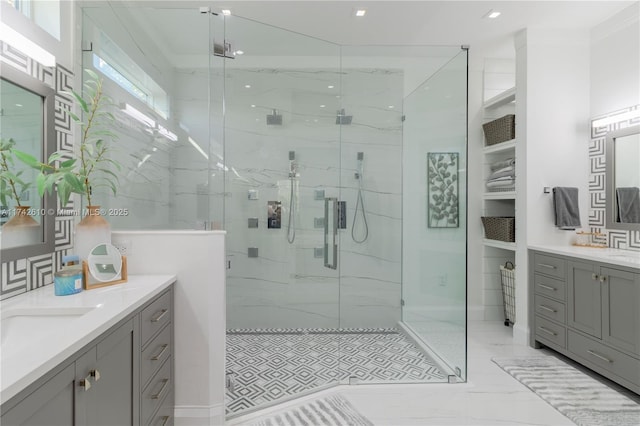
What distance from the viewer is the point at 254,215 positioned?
8.71 ft

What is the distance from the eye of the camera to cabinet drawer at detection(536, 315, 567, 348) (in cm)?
273

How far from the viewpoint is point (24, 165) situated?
1505 millimetres

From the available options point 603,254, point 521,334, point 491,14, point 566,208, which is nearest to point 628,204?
point 566,208

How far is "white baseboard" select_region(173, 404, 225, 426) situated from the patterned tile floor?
0.13 m

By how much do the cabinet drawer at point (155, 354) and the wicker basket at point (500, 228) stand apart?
3.00 metres

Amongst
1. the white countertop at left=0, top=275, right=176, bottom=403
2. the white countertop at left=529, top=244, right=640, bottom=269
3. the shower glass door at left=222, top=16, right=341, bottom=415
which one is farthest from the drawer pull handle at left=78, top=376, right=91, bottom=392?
the white countertop at left=529, top=244, right=640, bottom=269

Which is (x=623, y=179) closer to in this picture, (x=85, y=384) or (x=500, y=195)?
(x=500, y=195)

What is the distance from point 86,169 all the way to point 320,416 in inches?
74.6

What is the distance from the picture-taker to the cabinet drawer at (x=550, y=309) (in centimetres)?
273

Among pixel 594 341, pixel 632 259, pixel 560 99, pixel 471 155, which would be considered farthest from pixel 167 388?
pixel 560 99

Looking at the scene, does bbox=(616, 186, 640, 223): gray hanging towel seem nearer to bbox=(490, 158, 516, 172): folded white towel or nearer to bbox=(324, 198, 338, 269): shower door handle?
bbox=(490, 158, 516, 172): folded white towel

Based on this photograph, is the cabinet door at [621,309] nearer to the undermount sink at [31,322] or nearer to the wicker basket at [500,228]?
the wicker basket at [500,228]

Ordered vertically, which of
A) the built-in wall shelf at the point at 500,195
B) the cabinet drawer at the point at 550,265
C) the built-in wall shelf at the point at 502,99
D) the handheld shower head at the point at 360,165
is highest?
the built-in wall shelf at the point at 502,99

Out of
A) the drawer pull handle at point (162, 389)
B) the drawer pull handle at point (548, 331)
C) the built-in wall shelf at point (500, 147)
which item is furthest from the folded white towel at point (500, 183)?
A: the drawer pull handle at point (162, 389)
